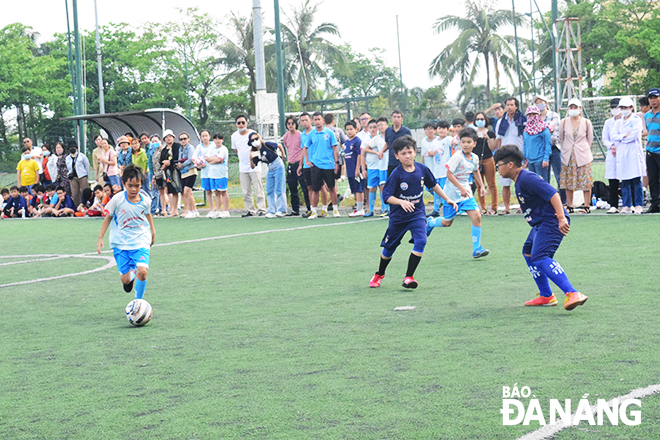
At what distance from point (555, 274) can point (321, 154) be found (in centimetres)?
1020

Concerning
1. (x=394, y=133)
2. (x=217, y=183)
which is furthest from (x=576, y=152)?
(x=217, y=183)

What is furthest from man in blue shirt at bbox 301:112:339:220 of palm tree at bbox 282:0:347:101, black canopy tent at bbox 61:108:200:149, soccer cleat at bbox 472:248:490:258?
palm tree at bbox 282:0:347:101

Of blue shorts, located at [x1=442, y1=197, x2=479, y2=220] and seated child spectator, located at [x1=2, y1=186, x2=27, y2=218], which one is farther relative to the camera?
seated child spectator, located at [x1=2, y1=186, x2=27, y2=218]

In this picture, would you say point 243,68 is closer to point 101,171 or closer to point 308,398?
point 101,171

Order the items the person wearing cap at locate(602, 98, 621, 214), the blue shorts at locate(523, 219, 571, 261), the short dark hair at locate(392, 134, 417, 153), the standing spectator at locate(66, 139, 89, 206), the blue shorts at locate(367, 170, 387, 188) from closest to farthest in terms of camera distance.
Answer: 1. the blue shorts at locate(523, 219, 571, 261)
2. the short dark hair at locate(392, 134, 417, 153)
3. the person wearing cap at locate(602, 98, 621, 214)
4. the blue shorts at locate(367, 170, 387, 188)
5. the standing spectator at locate(66, 139, 89, 206)

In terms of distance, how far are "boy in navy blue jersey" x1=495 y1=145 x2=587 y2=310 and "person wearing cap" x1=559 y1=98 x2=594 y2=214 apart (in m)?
8.07

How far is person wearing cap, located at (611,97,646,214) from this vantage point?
1373 cm

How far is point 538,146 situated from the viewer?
14.3 m

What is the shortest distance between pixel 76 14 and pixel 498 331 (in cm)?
2736

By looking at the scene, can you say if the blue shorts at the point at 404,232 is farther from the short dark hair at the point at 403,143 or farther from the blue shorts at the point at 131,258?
the blue shorts at the point at 131,258

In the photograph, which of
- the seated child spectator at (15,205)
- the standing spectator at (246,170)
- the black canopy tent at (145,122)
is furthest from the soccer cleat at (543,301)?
the seated child spectator at (15,205)

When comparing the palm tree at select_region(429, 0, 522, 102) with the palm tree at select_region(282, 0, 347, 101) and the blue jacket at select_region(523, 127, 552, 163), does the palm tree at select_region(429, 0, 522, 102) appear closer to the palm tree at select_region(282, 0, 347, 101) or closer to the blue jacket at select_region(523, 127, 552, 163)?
the palm tree at select_region(282, 0, 347, 101)

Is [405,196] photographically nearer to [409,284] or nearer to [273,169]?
[409,284]

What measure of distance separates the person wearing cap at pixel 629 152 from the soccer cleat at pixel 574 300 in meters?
8.11
